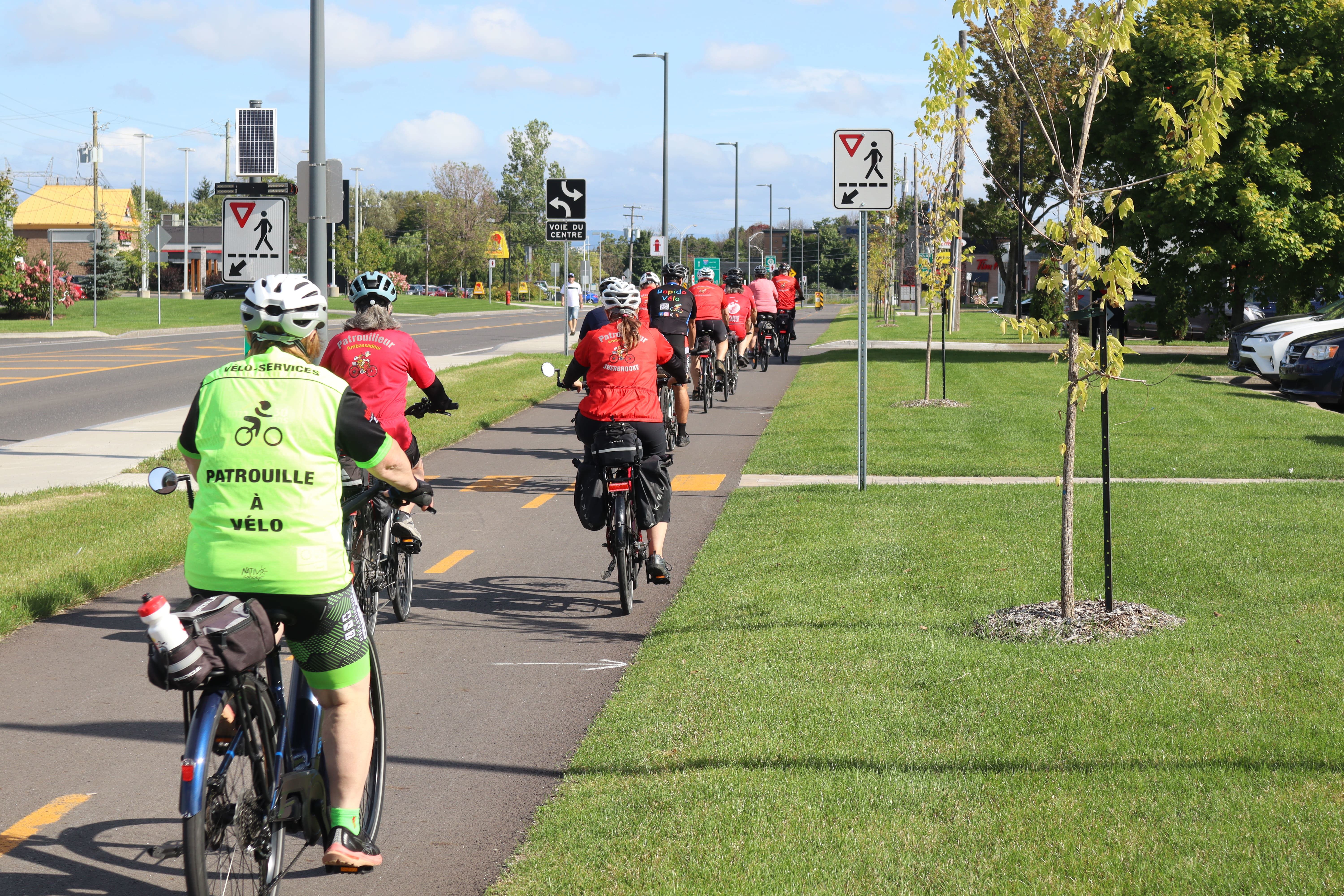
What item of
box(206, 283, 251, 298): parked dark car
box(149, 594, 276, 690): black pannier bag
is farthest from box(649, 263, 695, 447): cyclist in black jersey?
box(206, 283, 251, 298): parked dark car

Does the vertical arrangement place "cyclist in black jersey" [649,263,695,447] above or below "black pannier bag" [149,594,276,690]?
above

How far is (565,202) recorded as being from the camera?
2508 cm

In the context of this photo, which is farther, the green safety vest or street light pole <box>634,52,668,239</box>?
street light pole <box>634,52,668,239</box>

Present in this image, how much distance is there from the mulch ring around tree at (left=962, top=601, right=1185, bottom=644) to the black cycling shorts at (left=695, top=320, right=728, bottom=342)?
40.5ft

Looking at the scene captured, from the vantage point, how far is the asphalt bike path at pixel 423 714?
4.55m

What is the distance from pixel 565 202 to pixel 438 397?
57.9 feet

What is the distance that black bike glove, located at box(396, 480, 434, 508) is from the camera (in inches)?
181

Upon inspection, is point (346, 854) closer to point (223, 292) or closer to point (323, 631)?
point (323, 631)

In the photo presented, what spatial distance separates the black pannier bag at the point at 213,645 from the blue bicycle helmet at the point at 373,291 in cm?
441

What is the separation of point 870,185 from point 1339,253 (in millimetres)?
20249

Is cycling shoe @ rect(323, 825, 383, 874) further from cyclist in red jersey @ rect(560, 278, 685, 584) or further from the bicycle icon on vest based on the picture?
cyclist in red jersey @ rect(560, 278, 685, 584)

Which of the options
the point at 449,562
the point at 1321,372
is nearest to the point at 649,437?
the point at 449,562

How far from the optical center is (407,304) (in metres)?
71.7

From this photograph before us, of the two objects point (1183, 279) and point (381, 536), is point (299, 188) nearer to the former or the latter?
point (381, 536)
